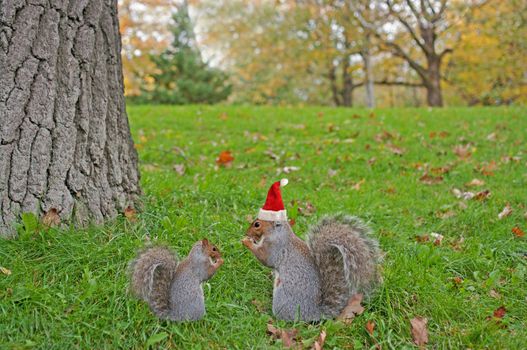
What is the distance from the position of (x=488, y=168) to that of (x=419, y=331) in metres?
3.79

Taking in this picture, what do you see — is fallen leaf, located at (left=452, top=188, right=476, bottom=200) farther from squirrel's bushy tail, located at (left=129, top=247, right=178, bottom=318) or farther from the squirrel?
squirrel's bushy tail, located at (left=129, top=247, right=178, bottom=318)

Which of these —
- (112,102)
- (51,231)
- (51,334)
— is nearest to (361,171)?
(112,102)

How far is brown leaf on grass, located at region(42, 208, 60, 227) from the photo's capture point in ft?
10.4

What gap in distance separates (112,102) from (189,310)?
172 centimetres

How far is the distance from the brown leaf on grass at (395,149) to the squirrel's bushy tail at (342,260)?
413 cm

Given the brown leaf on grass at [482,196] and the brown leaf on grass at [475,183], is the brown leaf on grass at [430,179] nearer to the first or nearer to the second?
the brown leaf on grass at [475,183]

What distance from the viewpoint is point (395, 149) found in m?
6.90

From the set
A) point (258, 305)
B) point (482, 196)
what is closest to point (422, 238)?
point (482, 196)

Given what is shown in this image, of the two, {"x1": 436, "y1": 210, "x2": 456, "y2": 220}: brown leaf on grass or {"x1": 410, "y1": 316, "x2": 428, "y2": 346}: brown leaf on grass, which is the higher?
{"x1": 436, "y1": 210, "x2": 456, "y2": 220}: brown leaf on grass

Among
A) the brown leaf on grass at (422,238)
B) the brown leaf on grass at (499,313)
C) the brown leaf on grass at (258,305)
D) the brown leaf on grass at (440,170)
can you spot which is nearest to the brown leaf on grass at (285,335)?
the brown leaf on grass at (258,305)

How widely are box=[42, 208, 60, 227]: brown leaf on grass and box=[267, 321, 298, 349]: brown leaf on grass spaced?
152 cm

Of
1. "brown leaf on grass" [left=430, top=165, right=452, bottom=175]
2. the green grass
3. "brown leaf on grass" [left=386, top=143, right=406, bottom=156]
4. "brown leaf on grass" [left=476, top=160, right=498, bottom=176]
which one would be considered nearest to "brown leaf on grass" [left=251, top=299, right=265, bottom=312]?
the green grass

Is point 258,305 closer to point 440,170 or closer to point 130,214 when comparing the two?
point 130,214

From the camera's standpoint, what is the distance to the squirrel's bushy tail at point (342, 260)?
8.53 ft
